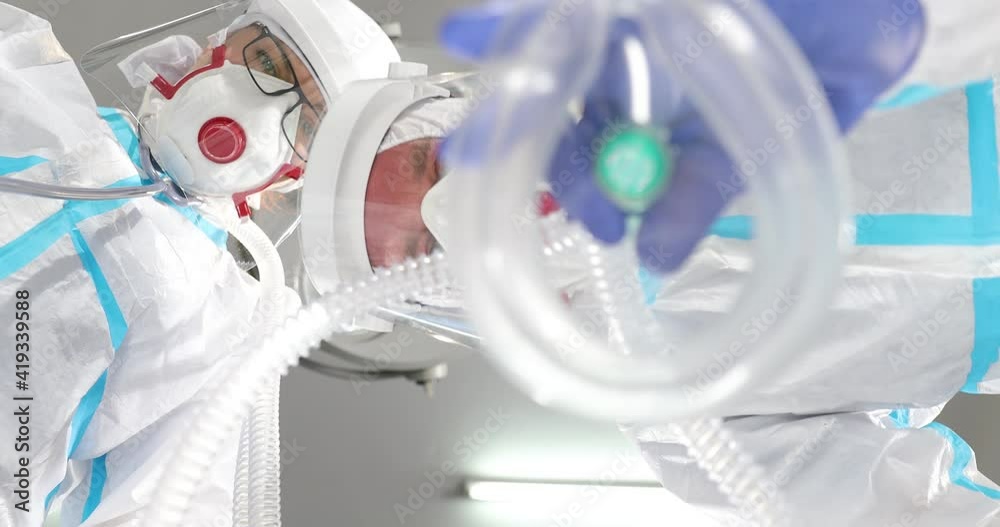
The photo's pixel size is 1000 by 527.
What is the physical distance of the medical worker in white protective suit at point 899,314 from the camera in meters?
0.79

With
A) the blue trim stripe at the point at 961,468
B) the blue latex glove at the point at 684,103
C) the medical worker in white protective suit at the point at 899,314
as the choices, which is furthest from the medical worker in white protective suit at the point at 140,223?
the blue trim stripe at the point at 961,468

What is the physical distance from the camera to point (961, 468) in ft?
3.05

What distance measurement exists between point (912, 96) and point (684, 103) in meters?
0.41

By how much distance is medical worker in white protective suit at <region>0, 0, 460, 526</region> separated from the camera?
94 cm

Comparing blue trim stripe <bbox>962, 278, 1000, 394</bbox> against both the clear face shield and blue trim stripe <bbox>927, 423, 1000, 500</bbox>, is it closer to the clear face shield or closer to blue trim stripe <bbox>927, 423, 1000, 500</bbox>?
blue trim stripe <bbox>927, 423, 1000, 500</bbox>

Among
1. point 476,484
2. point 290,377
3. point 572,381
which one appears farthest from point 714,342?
point 290,377

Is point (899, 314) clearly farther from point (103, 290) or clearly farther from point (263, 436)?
point (103, 290)

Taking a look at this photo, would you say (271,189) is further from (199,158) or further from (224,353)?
(224,353)

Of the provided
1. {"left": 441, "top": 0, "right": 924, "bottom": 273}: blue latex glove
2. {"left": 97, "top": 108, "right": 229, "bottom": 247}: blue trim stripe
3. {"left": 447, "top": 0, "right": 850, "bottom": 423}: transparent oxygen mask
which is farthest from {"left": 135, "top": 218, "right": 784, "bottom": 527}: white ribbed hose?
{"left": 97, "top": 108, "right": 229, "bottom": 247}: blue trim stripe

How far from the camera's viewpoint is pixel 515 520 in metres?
1.62

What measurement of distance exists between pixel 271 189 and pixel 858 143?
70cm

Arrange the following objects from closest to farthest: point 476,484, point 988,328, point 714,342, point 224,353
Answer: point 714,342 < point 988,328 < point 224,353 < point 476,484

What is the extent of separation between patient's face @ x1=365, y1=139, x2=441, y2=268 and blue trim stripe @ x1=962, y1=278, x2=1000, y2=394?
0.57 metres

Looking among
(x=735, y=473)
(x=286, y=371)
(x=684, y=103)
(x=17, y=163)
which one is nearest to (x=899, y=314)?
(x=735, y=473)
